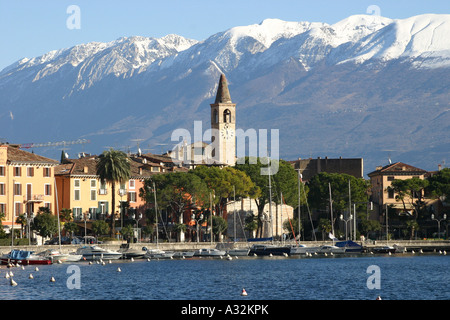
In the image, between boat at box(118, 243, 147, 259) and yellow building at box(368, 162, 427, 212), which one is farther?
yellow building at box(368, 162, 427, 212)

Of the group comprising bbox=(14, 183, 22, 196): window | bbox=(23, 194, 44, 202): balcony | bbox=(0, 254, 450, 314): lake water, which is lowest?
bbox=(0, 254, 450, 314): lake water

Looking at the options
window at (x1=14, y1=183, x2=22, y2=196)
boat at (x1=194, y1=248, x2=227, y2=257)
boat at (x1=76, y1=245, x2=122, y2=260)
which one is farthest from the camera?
window at (x1=14, y1=183, x2=22, y2=196)

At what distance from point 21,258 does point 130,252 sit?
18508 mm

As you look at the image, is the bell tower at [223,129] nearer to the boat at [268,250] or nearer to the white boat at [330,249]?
the white boat at [330,249]

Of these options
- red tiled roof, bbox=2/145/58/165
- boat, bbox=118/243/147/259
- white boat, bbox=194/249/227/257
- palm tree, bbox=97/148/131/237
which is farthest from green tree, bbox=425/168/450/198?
red tiled roof, bbox=2/145/58/165

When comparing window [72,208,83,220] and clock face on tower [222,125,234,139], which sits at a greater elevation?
clock face on tower [222,125,234,139]

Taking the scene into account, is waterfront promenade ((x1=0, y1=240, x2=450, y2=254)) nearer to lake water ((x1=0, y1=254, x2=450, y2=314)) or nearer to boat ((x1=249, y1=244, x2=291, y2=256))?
boat ((x1=249, y1=244, x2=291, y2=256))

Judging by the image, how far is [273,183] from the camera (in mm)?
145500

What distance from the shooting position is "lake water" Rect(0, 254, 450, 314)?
7006 cm

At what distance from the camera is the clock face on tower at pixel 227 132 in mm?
181087

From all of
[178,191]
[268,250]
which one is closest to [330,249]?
[268,250]

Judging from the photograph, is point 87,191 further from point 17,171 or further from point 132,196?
point 17,171

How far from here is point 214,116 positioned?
603ft
